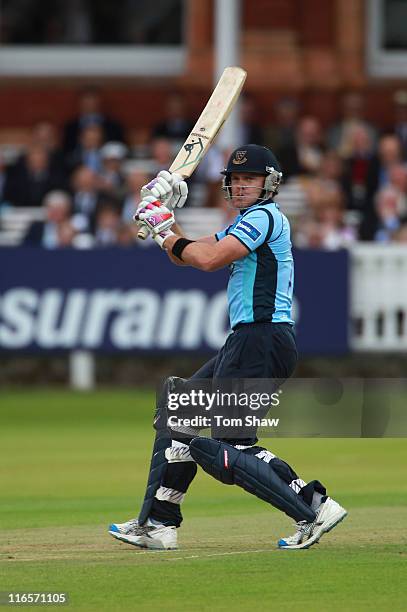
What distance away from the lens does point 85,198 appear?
18984 millimetres

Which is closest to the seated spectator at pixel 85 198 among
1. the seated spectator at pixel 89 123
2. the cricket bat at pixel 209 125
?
the seated spectator at pixel 89 123

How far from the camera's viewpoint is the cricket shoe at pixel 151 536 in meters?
8.56

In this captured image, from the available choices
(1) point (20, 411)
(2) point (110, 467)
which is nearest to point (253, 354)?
(2) point (110, 467)

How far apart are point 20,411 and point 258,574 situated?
9098 mm

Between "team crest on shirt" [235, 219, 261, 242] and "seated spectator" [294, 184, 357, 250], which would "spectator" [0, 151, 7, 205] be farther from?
"team crest on shirt" [235, 219, 261, 242]

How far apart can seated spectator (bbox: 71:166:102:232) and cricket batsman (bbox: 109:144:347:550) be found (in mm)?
10153

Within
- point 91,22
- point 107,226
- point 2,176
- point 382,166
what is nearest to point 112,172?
point 107,226

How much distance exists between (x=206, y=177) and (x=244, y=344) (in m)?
11.7

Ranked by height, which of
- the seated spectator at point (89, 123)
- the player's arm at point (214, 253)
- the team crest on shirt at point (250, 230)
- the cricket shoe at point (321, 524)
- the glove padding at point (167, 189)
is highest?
the glove padding at point (167, 189)

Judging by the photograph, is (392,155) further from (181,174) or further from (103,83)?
(181,174)

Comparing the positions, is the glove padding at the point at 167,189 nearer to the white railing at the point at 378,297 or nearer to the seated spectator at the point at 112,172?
the white railing at the point at 378,297

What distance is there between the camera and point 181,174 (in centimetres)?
885

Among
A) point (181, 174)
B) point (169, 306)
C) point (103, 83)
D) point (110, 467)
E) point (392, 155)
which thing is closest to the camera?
point (181, 174)

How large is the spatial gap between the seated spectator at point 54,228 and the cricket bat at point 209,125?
8.98 metres
